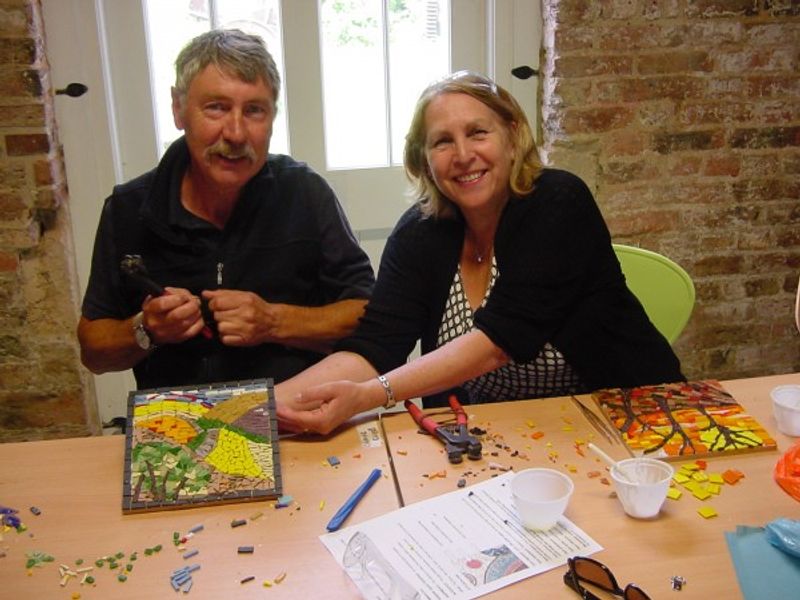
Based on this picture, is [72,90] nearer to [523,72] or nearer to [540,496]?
[523,72]

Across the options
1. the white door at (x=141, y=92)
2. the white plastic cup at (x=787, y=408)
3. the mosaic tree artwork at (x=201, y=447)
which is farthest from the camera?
the white door at (x=141, y=92)

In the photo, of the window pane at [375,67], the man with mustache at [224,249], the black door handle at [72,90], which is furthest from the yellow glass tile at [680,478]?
the black door handle at [72,90]

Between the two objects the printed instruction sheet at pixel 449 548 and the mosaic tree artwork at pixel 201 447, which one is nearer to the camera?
the printed instruction sheet at pixel 449 548

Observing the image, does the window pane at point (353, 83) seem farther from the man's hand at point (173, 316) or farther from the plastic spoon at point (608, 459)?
the plastic spoon at point (608, 459)

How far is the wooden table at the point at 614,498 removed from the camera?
1.05 metres

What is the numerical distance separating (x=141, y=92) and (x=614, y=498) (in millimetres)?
1890

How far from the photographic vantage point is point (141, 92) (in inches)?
95.5

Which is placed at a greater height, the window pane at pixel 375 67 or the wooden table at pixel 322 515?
the window pane at pixel 375 67

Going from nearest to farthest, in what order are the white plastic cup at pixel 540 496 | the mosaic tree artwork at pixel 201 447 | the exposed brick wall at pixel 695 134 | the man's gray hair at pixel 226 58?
1. the white plastic cup at pixel 540 496
2. the mosaic tree artwork at pixel 201 447
3. the man's gray hair at pixel 226 58
4. the exposed brick wall at pixel 695 134

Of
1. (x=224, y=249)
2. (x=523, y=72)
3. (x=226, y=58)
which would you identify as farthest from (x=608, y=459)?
(x=523, y=72)

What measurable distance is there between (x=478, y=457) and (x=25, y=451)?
2.68 feet

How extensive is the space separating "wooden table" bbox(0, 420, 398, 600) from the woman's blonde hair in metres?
0.62

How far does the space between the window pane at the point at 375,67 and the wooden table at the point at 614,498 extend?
4.33 feet

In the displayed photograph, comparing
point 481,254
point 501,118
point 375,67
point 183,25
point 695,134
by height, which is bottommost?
point 481,254
